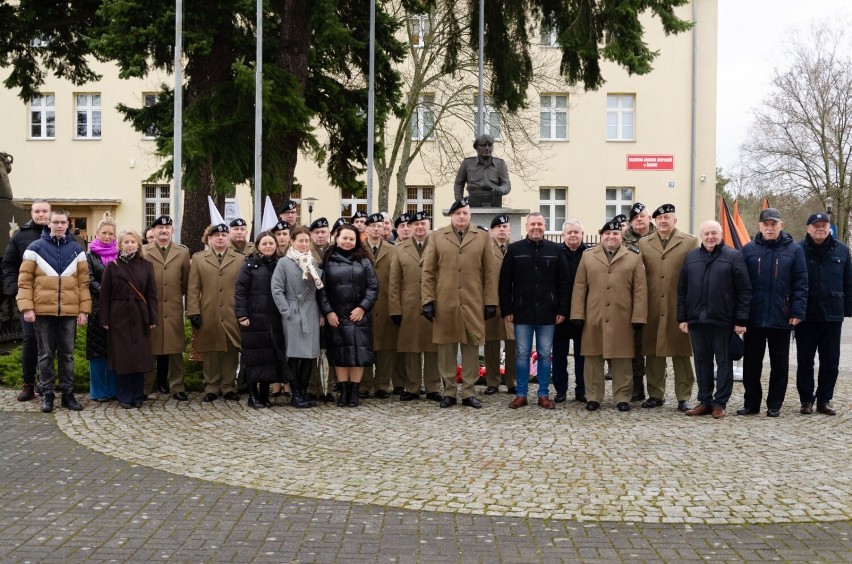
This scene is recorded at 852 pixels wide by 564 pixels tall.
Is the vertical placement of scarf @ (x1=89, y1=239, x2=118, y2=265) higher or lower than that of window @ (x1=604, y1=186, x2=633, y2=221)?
lower

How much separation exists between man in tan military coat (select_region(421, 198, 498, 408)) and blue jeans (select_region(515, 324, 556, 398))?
14.6 inches

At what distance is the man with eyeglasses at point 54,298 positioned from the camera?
927 centimetres

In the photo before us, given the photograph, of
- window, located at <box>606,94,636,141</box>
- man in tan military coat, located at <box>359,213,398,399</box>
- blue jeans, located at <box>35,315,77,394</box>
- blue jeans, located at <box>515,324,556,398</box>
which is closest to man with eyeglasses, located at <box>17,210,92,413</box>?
blue jeans, located at <box>35,315,77,394</box>

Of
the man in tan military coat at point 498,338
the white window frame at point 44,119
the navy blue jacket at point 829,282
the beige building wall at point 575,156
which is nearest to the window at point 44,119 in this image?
the white window frame at point 44,119

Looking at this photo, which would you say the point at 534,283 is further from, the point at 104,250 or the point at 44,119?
the point at 44,119

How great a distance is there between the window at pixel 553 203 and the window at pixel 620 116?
282 centimetres

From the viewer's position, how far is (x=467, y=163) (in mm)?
12805

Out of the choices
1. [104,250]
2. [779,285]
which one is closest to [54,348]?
[104,250]

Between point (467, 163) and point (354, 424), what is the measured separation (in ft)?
16.8

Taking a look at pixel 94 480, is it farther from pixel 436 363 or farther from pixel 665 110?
pixel 665 110

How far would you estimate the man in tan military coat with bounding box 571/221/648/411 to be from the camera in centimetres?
945

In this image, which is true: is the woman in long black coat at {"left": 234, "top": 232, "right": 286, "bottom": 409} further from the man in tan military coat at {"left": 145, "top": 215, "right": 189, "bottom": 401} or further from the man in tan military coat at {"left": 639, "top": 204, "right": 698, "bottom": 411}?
the man in tan military coat at {"left": 639, "top": 204, "right": 698, "bottom": 411}

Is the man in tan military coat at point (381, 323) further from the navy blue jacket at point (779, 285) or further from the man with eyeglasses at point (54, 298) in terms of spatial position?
the navy blue jacket at point (779, 285)

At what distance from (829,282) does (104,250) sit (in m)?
7.12
